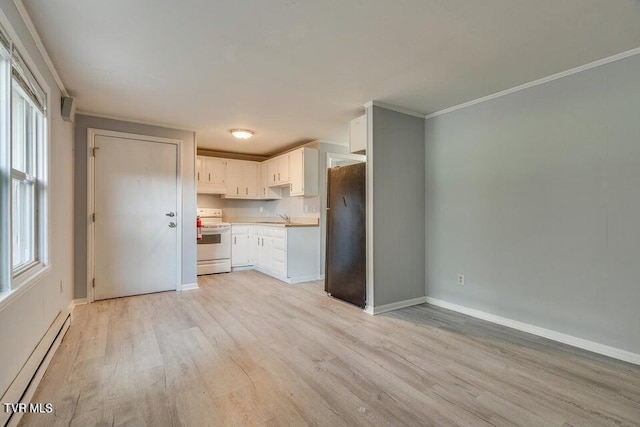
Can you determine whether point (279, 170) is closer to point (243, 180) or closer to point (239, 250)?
point (243, 180)

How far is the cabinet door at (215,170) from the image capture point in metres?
5.47

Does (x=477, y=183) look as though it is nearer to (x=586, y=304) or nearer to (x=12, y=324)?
(x=586, y=304)

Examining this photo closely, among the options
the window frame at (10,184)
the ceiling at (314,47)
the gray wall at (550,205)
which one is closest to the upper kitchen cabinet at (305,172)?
the ceiling at (314,47)

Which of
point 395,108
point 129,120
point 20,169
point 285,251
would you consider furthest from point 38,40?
point 285,251

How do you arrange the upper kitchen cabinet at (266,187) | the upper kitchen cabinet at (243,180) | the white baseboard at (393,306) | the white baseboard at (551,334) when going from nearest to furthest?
the white baseboard at (551,334)
the white baseboard at (393,306)
the upper kitchen cabinet at (243,180)
the upper kitchen cabinet at (266,187)

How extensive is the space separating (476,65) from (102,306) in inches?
181

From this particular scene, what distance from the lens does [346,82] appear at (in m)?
2.80

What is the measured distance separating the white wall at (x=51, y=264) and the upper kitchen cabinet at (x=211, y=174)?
2113 mm

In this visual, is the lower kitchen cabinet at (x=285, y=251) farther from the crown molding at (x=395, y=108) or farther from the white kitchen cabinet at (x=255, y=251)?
the crown molding at (x=395, y=108)

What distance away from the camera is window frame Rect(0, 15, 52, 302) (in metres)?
1.58

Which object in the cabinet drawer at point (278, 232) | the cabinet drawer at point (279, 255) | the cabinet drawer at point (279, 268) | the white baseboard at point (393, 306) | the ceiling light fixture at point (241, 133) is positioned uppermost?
the ceiling light fixture at point (241, 133)

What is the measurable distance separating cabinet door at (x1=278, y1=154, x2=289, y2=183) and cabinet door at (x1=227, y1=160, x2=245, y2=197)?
86cm

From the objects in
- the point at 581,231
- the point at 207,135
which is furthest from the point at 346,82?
the point at 207,135

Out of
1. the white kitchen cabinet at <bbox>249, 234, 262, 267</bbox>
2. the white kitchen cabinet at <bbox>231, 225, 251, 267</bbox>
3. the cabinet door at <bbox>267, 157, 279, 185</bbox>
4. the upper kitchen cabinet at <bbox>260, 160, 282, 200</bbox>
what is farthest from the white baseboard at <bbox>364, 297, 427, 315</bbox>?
the upper kitchen cabinet at <bbox>260, 160, 282, 200</bbox>
